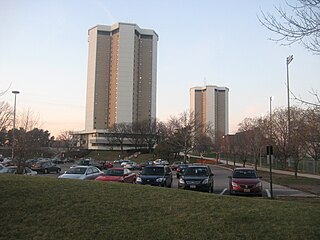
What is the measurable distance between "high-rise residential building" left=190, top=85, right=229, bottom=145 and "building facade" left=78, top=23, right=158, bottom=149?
70.2ft

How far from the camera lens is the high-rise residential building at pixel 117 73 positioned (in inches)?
5556

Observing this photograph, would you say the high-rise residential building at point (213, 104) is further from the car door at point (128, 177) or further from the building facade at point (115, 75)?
the car door at point (128, 177)

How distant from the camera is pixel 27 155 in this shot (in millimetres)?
28297

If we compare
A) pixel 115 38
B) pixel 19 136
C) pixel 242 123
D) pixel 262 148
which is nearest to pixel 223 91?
pixel 115 38

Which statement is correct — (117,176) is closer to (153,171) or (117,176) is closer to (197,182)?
(153,171)

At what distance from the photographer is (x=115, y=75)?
142250mm

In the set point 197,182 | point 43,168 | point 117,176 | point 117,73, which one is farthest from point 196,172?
point 117,73

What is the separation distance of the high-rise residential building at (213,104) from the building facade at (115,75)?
70.2ft

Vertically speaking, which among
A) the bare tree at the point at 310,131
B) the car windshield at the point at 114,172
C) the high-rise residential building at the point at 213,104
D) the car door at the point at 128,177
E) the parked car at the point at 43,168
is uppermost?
the high-rise residential building at the point at 213,104

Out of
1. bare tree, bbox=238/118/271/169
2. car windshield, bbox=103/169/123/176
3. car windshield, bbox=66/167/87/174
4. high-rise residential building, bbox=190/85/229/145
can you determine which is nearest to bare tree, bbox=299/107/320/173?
bare tree, bbox=238/118/271/169

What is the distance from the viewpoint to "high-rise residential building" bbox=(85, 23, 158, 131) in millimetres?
141125

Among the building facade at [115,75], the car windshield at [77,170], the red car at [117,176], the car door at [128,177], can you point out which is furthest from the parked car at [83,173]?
the building facade at [115,75]

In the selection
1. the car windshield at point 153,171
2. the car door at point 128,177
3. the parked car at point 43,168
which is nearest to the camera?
the car windshield at point 153,171

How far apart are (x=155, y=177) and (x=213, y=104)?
13423 centimetres
